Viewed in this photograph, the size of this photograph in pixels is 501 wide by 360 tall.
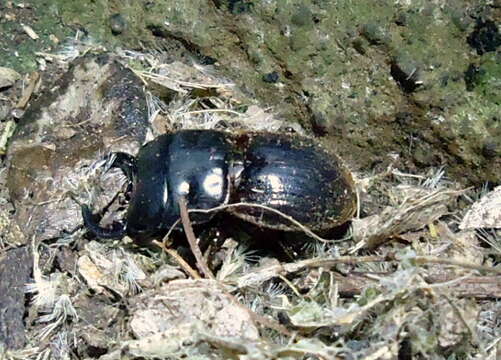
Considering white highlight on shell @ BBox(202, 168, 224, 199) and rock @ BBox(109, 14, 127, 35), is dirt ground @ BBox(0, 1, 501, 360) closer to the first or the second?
rock @ BBox(109, 14, 127, 35)

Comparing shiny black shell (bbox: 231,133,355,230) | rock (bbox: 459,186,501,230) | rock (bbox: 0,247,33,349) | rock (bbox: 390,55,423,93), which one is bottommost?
rock (bbox: 0,247,33,349)

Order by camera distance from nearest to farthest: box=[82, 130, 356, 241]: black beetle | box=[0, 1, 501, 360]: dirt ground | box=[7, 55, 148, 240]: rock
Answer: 1. box=[0, 1, 501, 360]: dirt ground
2. box=[82, 130, 356, 241]: black beetle
3. box=[7, 55, 148, 240]: rock

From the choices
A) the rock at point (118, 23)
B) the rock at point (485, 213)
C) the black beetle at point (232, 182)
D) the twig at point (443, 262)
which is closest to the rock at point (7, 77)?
the rock at point (118, 23)

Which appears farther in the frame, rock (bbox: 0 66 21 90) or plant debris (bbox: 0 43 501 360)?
rock (bbox: 0 66 21 90)

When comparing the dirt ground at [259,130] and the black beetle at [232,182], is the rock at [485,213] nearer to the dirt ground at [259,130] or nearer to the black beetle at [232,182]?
the dirt ground at [259,130]

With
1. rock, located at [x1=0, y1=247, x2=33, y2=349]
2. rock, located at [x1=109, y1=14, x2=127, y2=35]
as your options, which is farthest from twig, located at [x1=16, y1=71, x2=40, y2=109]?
rock, located at [x1=0, y1=247, x2=33, y2=349]

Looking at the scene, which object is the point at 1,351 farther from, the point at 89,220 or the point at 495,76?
the point at 495,76
